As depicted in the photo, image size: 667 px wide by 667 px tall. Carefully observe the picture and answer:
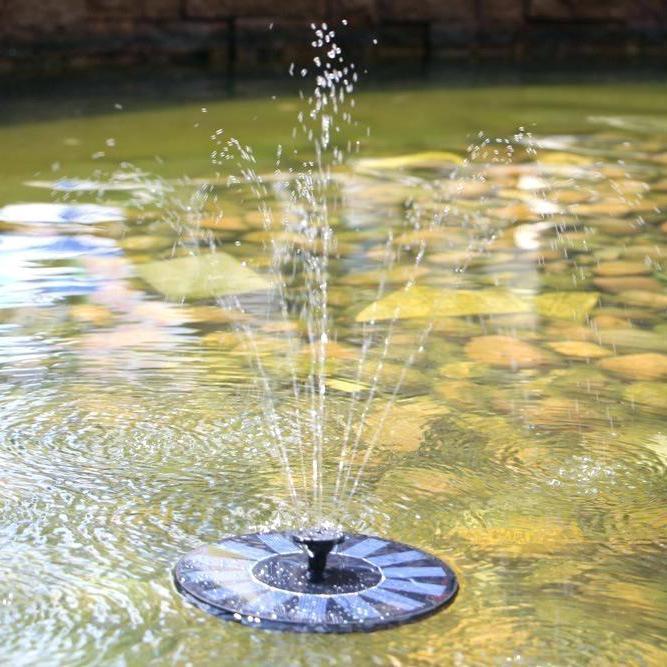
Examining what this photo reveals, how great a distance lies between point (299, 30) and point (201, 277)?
4.91m

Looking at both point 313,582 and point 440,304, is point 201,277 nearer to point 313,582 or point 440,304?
point 440,304

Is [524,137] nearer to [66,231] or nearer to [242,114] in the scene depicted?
[242,114]

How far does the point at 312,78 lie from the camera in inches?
326

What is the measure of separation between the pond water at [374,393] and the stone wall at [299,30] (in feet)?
7.70

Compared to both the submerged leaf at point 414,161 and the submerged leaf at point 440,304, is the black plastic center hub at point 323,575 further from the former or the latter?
the submerged leaf at point 414,161

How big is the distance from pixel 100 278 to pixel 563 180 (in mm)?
2002

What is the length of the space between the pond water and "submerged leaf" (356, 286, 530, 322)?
0.01 meters

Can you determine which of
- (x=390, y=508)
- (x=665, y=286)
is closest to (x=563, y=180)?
(x=665, y=286)

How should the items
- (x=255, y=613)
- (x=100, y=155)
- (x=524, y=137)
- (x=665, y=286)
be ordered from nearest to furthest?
1. (x=255, y=613)
2. (x=665, y=286)
3. (x=100, y=155)
4. (x=524, y=137)

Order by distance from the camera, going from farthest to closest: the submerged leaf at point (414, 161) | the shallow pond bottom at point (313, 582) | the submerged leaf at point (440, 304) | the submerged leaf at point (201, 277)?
the submerged leaf at point (414, 161) < the submerged leaf at point (201, 277) < the submerged leaf at point (440, 304) < the shallow pond bottom at point (313, 582)

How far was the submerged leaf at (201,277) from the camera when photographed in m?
3.86

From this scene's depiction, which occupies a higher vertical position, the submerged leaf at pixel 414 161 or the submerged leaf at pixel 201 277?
the submerged leaf at pixel 414 161

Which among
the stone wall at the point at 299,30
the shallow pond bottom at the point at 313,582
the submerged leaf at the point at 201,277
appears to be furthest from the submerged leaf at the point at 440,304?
the stone wall at the point at 299,30

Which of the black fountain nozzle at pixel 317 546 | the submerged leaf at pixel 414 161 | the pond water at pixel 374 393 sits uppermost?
the submerged leaf at pixel 414 161
